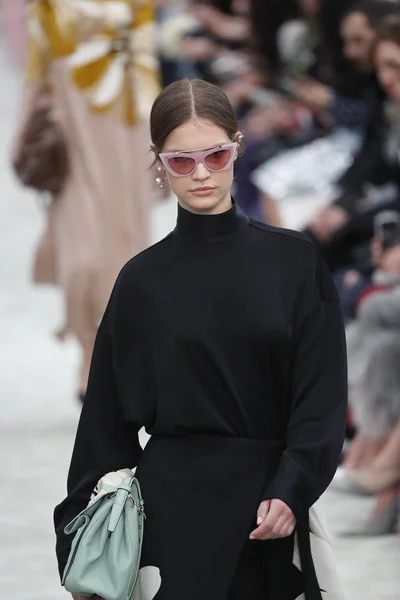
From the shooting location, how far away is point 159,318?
8.79 feet

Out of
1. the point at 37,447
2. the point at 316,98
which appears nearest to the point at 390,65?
the point at 316,98

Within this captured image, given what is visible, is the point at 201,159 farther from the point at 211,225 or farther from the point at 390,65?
the point at 390,65

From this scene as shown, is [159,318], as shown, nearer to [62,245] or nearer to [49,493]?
[49,493]

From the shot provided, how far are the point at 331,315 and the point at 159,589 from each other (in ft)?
1.70

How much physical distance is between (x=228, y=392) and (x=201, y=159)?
37 cm

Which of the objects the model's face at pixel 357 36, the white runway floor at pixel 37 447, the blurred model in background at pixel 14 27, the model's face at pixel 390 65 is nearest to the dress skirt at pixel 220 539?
the white runway floor at pixel 37 447

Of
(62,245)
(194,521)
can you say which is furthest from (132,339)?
(62,245)

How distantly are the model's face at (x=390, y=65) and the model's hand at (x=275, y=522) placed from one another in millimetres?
3679

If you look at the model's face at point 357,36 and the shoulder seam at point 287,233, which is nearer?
the shoulder seam at point 287,233

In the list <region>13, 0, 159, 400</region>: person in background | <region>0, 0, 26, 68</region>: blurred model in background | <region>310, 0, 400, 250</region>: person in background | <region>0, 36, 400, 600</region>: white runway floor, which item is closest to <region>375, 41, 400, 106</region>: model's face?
<region>310, 0, 400, 250</region>: person in background

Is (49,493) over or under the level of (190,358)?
under

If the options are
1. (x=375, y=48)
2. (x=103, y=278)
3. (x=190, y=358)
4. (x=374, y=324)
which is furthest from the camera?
(x=103, y=278)

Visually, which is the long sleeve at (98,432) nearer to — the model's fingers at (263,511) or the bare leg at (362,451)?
the model's fingers at (263,511)

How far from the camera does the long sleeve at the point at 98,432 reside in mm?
2740
